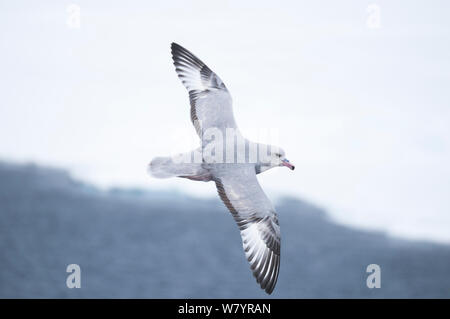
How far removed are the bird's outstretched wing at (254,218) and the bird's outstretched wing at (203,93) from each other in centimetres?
60

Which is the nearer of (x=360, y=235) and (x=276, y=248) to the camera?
(x=276, y=248)

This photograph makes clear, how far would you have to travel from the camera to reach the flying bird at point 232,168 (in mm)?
4738

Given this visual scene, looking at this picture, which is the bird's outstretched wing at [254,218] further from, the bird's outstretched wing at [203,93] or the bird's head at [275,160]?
the bird's outstretched wing at [203,93]

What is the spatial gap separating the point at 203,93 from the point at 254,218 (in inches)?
54.6

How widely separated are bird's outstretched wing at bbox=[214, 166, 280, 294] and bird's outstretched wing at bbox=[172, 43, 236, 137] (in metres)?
0.60

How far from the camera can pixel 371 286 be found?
3066 cm

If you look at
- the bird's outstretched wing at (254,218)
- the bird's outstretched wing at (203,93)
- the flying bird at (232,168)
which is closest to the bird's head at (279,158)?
the flying bird at (232,168)

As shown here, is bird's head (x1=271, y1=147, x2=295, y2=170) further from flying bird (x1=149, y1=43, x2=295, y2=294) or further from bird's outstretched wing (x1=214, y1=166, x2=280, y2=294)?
bird's outstretched wing (x1=214, y1=166, x2=280, y2=294)

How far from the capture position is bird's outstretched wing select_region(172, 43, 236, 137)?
529 centimetres

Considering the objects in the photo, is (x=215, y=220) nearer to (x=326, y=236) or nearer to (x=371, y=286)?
(x=326, y=236)

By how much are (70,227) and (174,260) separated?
275 inches
